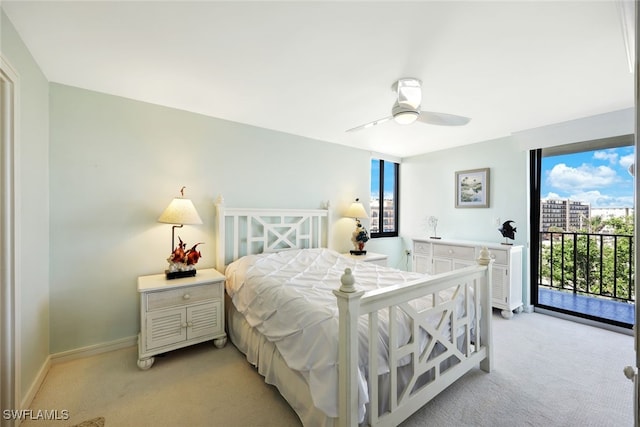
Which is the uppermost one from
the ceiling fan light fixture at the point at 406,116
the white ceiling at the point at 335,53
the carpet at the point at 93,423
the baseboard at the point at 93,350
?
the white ceiling at the point at 335,53

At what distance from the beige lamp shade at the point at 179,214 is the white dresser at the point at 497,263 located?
331 cm

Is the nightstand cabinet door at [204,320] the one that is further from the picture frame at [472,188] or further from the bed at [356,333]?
the picture frame at [472,188]

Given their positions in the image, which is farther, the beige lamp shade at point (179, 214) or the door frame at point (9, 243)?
the beige lamp shade at point (179, 214)

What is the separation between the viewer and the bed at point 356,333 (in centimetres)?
131

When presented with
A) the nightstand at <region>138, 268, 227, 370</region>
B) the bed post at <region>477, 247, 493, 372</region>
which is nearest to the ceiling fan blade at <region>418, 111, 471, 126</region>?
the bed post at <region>477, 247, 493, 372</region>

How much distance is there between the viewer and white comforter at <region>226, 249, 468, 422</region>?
136cm

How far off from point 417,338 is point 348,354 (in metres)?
0.56

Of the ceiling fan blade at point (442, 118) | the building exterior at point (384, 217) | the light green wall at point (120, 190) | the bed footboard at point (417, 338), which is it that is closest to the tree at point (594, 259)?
the building exterior at point (384, 217)

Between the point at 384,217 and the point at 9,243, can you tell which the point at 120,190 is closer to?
the point at 9,243

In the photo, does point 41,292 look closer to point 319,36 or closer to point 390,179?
point 319,36

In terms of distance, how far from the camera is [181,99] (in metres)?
2.54

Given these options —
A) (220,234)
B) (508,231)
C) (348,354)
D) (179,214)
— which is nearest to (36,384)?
(179,214)

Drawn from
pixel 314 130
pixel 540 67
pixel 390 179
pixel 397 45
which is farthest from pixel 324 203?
pixel 540 67

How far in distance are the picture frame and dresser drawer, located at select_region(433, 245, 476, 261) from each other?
A: 76 cm
